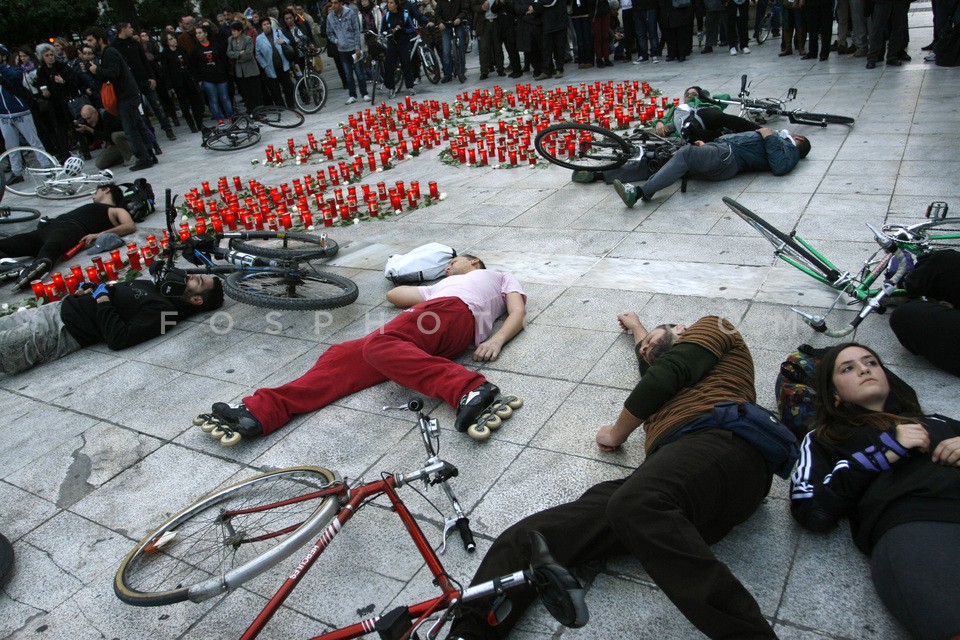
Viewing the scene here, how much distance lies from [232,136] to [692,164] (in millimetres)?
9335

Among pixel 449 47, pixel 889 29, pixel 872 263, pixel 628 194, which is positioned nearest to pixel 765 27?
pixel 889 29

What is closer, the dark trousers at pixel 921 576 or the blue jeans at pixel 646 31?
the dark trousers at pixel 921 576

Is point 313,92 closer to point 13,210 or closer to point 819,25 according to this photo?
point 13,210

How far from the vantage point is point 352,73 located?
16359mm

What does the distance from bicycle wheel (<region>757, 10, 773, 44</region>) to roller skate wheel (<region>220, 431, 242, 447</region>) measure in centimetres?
1550

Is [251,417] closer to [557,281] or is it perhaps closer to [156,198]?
[557,281]

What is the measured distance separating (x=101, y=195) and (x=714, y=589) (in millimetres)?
8769

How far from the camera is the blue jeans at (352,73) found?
16109 millimetres

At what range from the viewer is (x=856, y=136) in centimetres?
830

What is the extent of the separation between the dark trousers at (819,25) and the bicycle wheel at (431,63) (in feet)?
26.0

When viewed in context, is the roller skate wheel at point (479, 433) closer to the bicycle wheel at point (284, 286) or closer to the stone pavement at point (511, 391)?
the stone pavement at point (511, 391)

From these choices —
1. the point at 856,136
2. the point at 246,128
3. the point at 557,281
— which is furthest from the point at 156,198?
the point at 856,136

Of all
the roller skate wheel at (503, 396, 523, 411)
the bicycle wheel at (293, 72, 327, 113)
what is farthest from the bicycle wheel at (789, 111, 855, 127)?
the bicycle wheel at (293, 72, 327, 113)

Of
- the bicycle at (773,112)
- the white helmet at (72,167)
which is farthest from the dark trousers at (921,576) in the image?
the white helmet at (72,167)
